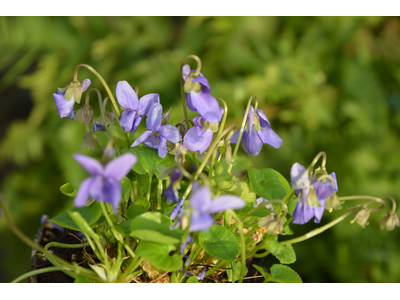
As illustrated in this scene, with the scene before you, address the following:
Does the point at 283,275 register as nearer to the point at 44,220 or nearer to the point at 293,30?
the point at 44,220

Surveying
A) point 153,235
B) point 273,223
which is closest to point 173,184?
point 153,235

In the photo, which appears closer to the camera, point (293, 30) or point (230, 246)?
point (230, 246)

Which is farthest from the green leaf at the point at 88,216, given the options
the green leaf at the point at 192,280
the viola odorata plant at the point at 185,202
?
the green leaf at the point at 192,280

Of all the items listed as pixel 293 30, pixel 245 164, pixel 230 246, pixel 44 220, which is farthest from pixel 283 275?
pixel 293 30

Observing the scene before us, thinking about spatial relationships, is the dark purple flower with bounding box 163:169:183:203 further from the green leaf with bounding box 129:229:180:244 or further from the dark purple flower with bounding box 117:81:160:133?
the dark purple flower with bounding box 117:81:160:133

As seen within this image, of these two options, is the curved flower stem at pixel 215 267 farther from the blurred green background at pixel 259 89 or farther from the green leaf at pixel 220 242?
the blurred green background at pixel 259 89

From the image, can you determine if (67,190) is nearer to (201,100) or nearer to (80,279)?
(80,279)

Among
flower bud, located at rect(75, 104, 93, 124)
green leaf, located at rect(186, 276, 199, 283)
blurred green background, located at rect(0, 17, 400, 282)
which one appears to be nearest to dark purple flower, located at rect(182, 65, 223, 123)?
flower bud, located at rect(75, 104, 93, 124)
